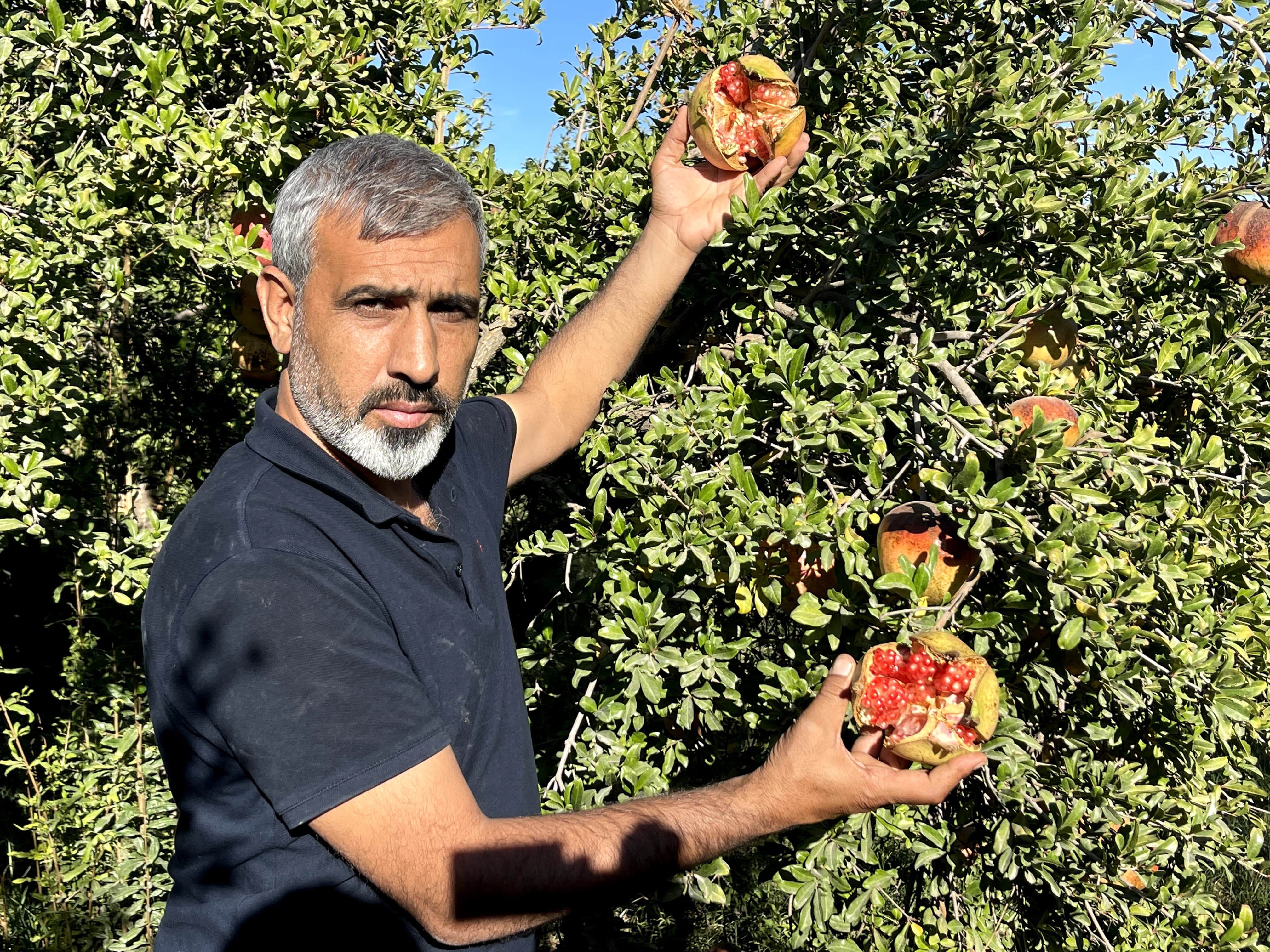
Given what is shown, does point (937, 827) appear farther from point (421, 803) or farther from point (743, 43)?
point (743, 43)

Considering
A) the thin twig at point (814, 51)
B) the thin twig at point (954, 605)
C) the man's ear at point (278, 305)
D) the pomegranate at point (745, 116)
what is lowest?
the thin twig at point (954, 605)

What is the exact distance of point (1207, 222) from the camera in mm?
2359

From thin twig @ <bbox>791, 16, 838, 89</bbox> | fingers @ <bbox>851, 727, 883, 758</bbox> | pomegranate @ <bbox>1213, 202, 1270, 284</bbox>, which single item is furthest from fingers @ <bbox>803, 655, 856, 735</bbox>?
pomegranate @ <bbox>1213, 202, 1270, 284</bbox>

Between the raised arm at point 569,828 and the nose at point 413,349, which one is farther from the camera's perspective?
the nose at point 413,349

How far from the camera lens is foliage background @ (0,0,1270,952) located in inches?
77.2

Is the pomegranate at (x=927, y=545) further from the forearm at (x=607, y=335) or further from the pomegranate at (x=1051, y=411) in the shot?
the forearm at (x=607, y=335)

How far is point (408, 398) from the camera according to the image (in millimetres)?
1662

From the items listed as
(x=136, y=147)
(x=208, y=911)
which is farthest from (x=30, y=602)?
(x=208, y=911)

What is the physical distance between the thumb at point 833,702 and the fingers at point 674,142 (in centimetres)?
138

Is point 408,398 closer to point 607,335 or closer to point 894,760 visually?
point 607,335

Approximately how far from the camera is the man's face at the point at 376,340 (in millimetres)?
1600

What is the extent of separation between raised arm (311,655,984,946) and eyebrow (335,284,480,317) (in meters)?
0.73

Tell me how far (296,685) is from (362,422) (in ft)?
1.65

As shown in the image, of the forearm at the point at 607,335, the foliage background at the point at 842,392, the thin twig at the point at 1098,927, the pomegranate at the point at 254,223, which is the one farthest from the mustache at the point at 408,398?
the thin twig at the point at 1098,927
